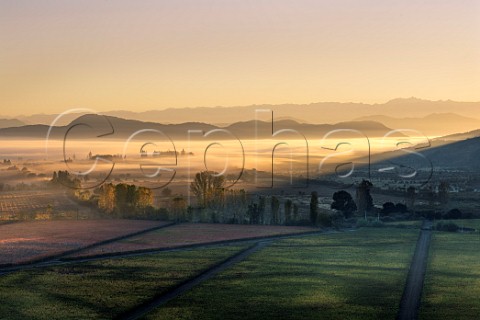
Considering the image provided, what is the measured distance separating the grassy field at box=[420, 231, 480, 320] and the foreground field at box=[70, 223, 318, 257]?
920 inches

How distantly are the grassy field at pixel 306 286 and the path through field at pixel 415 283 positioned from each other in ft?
2.36

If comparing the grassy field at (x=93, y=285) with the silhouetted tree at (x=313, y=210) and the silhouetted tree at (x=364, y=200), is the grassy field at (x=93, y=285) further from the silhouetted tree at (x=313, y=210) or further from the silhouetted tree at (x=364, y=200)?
the silhouetted tree at (x=364, y=200)

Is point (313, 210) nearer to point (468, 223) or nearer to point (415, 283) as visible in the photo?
point (468, 223)

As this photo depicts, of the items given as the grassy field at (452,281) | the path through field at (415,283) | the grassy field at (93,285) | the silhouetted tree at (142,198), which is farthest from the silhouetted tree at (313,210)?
the grassy field at (93,285)

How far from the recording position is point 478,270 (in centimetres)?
7544

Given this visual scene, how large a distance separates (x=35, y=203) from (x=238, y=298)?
97880 millimetres

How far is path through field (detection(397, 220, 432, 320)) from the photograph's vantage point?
179 ft

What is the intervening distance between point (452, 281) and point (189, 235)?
141 feet

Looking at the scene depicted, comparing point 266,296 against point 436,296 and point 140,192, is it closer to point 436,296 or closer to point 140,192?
A: point 436,296

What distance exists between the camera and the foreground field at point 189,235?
290 feet

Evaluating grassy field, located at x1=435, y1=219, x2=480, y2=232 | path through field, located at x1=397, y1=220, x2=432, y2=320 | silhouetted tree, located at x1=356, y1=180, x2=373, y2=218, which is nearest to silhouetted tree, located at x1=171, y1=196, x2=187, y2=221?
silhouetted tree, located at x1=356, y1=180, x2=373, y2=218

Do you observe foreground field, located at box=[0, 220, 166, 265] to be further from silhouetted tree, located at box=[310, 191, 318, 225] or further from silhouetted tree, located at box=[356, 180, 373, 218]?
silhouetted tree, located at box=[356, 180, 373, 218]

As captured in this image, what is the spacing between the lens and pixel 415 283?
2650 inches

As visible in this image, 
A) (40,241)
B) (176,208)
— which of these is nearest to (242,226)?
(176,208)
